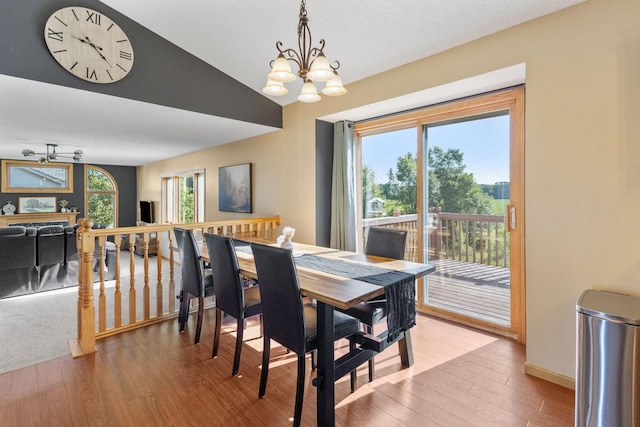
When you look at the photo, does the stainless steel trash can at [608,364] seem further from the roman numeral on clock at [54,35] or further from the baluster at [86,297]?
the roman numeral on clock at [54,35]

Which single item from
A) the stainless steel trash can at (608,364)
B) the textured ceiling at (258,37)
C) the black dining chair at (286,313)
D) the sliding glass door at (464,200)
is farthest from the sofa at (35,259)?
the stainless steel trash can at (608,364)

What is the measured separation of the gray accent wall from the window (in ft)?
8.54

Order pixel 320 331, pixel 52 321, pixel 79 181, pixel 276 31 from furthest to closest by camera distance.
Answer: pixel 79 181 < pixel 52 321 < pixel 276 31 < pixel 320 331

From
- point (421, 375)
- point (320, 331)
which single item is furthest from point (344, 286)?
point (421, 375)

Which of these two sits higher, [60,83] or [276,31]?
[276,31]

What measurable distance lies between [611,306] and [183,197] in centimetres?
697

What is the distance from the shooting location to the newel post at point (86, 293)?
8.41 ft

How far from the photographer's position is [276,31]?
2820mm

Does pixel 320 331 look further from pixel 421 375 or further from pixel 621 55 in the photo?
pixel 621 55

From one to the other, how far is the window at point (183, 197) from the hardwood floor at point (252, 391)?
3.92 m

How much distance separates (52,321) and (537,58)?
4998 mm

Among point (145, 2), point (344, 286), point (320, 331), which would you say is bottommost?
point (320, 331)

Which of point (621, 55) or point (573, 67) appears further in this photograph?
point (573, 67)

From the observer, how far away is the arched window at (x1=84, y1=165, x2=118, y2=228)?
793 centimetres
